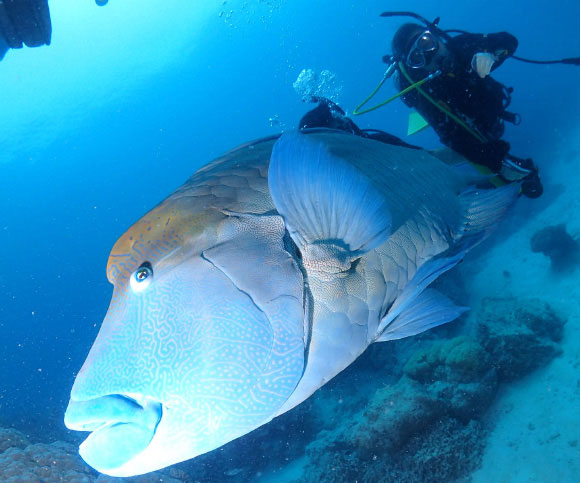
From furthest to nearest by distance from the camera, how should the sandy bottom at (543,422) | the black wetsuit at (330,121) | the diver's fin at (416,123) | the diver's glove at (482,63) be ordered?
the diver's fin at (416,123)
the sandy bottom at (543,422)
the diver's glove at (482,63)
the black wetsuit at (330,121)

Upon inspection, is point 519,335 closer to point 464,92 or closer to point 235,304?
point 464,92

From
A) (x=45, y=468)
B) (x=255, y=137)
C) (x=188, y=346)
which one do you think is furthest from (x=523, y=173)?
(x=255, y=137)

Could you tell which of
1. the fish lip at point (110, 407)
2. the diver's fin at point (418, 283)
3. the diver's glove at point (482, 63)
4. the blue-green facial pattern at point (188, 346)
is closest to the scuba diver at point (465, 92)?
the diver's glove at point (482, 63)

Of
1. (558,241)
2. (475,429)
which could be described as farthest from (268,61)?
(475,429)

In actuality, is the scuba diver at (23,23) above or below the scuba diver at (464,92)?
above

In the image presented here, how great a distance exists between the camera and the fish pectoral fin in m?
1.35

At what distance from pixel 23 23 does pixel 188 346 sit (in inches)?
206

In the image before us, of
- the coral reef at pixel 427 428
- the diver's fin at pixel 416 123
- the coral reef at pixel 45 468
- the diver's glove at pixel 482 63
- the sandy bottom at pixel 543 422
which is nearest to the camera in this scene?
the diver's glove at pixel 482 63

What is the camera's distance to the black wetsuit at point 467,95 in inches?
135

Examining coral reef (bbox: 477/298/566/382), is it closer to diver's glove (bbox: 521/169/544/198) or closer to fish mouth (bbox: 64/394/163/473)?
diver's glove (bbox: 521/169/544/198)

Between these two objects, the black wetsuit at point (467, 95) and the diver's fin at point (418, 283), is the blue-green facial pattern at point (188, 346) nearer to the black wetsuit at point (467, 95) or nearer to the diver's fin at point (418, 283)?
the diver's fin at point (418, 283)

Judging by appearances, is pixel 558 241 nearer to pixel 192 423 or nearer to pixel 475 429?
pixel 475 429

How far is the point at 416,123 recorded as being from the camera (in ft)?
14.1

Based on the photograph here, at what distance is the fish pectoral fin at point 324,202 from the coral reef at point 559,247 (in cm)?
1015
